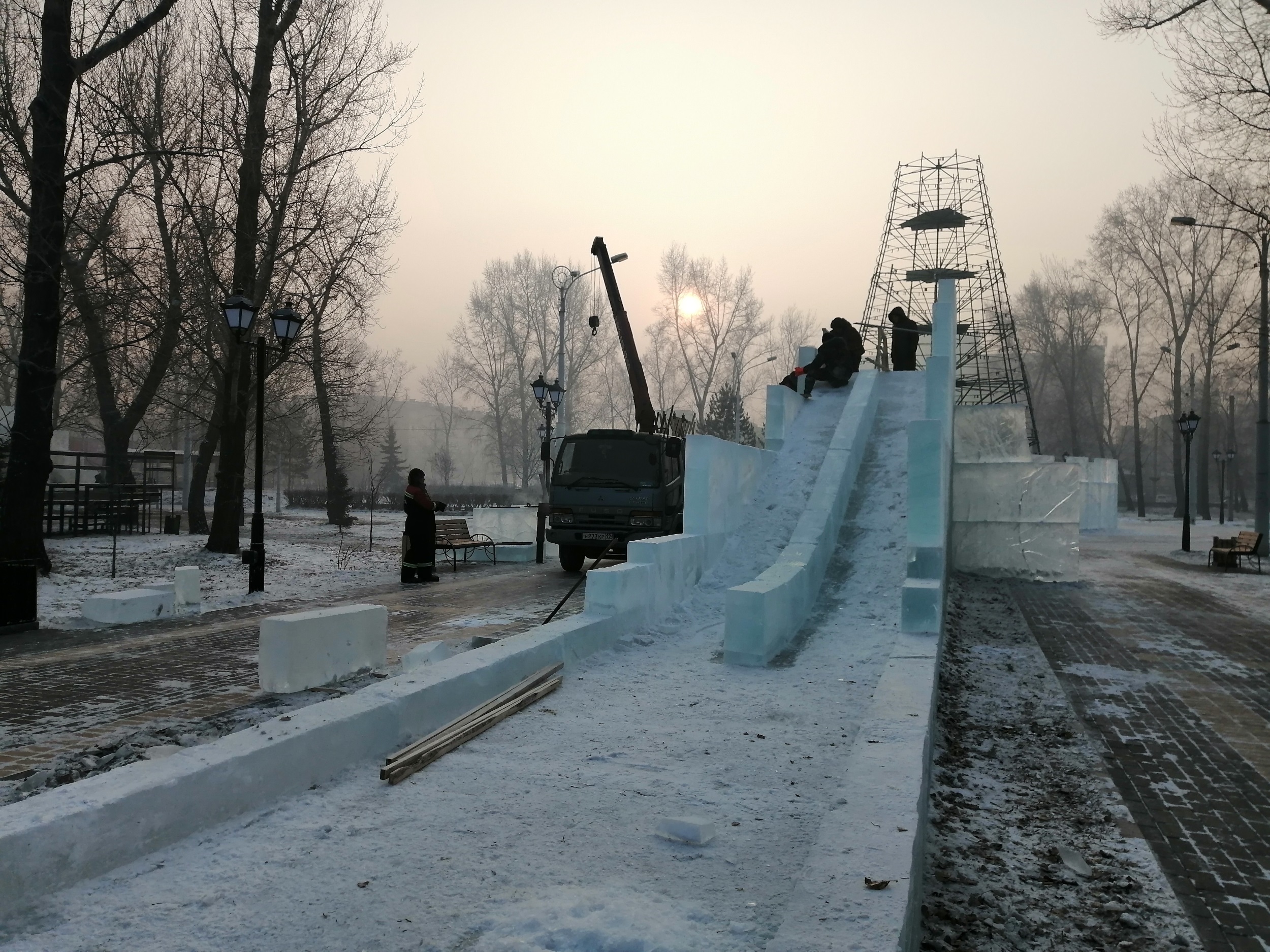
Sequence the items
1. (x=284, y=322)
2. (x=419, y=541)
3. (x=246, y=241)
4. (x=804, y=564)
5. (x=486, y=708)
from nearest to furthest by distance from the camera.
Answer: (x=486, y=708) < (x=804, y=564) < (x=284, y=322) < (x=419, y=541) < (x=246, y=241)

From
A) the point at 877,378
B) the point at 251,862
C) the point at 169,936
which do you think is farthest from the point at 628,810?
the point at 877,378

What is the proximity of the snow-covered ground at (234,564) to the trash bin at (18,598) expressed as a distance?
313mm

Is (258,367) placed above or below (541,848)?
above

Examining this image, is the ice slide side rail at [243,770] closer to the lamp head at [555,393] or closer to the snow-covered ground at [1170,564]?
the snow-covered ground at [1170,564]

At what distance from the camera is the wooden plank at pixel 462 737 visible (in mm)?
4660

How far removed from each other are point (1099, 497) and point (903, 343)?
61.2ft

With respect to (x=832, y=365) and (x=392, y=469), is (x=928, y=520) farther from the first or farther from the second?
(x=392, y=469)

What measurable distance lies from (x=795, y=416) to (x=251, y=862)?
14032 millimetres

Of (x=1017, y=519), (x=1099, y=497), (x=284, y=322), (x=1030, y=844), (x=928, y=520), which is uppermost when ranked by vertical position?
(x=284, y=322)

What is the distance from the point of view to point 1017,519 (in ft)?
52.5

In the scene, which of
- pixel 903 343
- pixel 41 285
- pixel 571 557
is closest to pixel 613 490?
pixel 571 557

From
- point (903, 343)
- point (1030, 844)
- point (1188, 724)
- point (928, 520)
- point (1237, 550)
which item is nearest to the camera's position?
point (1030, 844)

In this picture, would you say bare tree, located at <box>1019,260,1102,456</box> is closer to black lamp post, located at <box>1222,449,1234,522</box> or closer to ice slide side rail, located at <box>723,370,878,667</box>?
black lamp post, located at <box>1222,449,1234,522</box>

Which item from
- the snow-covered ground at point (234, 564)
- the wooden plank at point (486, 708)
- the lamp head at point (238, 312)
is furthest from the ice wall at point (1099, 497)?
the wooden plank at point (486, 708)
